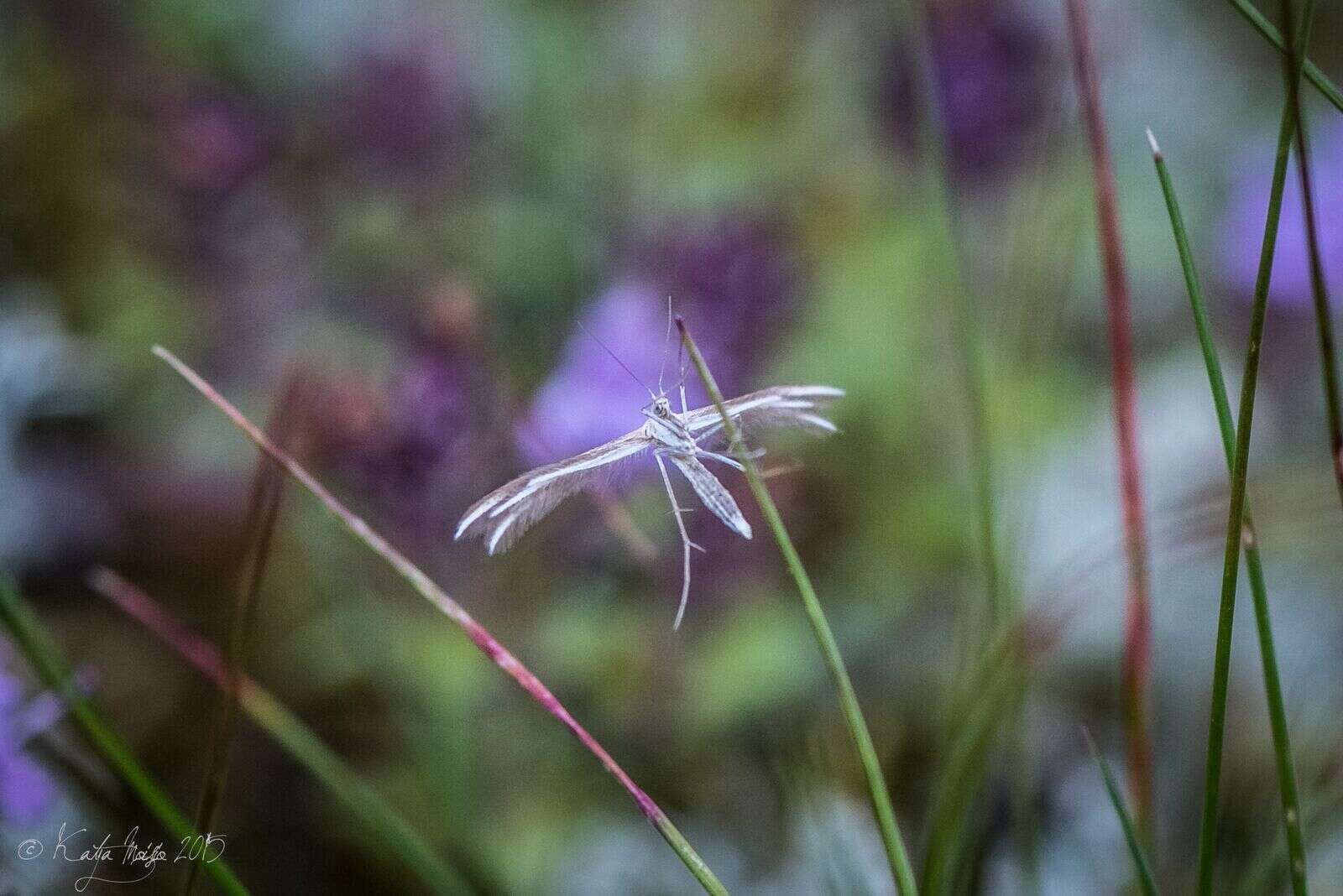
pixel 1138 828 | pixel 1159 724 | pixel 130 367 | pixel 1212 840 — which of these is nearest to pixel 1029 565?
pixel 1159 724

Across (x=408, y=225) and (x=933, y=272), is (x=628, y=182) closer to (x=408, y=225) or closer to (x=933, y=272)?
(x=408, y=225)

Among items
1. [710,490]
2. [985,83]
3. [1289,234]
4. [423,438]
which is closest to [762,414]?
[710,490]

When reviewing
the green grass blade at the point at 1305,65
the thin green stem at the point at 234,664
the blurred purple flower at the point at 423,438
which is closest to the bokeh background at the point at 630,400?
the blurred purple flower at the point at 423,438
